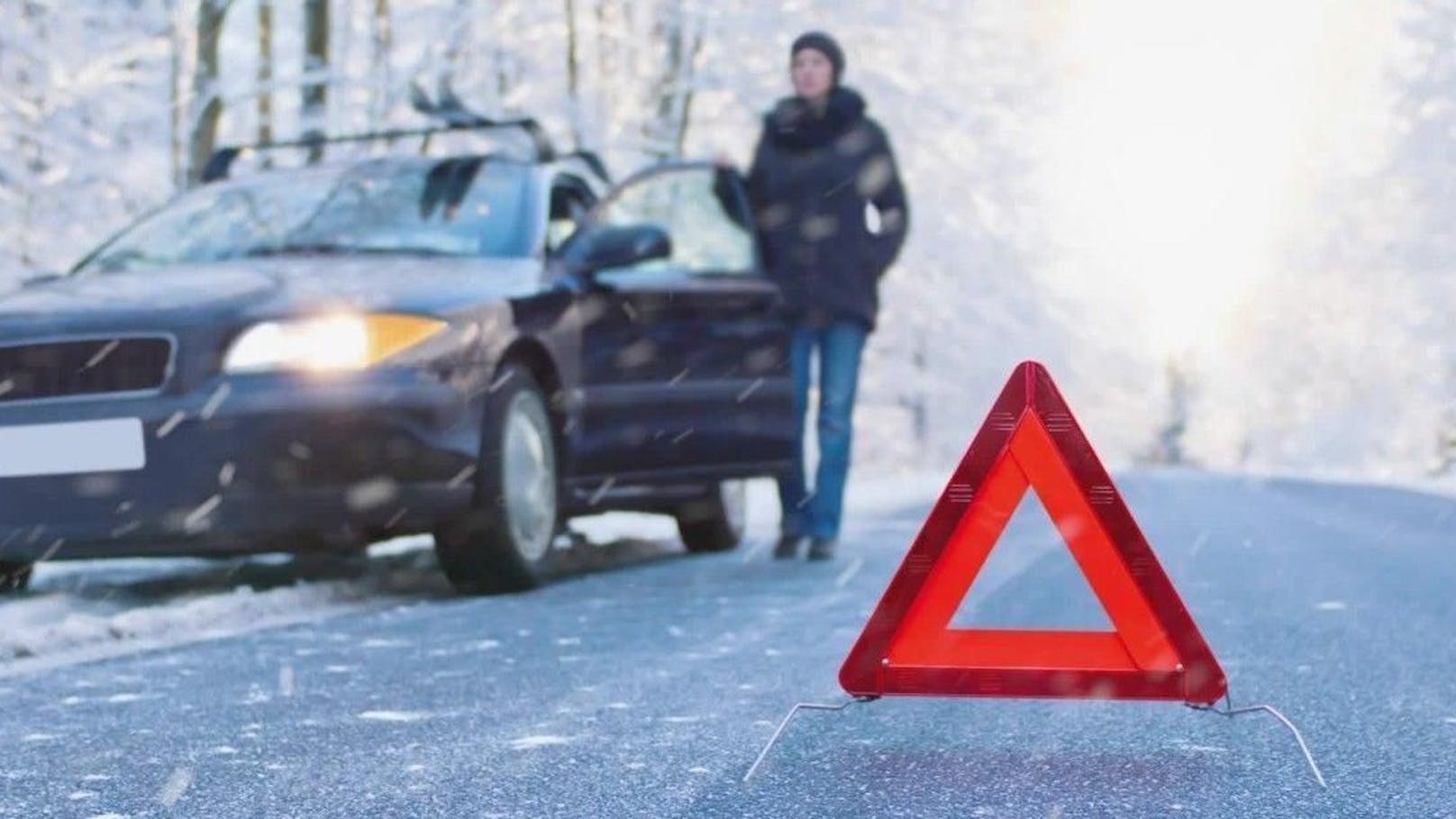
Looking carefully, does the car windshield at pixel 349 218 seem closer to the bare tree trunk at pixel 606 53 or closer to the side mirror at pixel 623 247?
the side mirror at pixel 623 247

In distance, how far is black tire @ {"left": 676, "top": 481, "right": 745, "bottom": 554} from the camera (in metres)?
9.25

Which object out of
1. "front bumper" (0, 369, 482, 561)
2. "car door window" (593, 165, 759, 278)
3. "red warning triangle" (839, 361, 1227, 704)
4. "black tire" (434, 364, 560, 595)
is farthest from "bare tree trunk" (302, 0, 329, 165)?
"red warning triangle" (839, 361, 1227, 704)

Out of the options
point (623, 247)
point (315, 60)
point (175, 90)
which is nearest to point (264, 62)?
point (175, 90)

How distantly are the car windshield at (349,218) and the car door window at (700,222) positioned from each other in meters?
0.60

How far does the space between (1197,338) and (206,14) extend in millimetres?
113568

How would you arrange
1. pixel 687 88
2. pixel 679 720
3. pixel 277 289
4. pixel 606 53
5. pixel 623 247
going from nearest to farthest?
1. pixel 679 720
2. pixel 277 289
3. pixel 623 247
4. pixel 687 88
5. pixel 606 53

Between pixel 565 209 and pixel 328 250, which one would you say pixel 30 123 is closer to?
pixel 565 209

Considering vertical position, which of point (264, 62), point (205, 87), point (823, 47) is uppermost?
point (823, 47)

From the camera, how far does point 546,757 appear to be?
376 cm

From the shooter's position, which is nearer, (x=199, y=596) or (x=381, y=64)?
(x=199, y=596)

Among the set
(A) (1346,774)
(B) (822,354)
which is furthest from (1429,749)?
(B) (822,354)

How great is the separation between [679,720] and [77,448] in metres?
2.72

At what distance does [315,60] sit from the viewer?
44.6 feet

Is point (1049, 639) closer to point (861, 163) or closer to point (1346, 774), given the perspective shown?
point (1346, 774)
